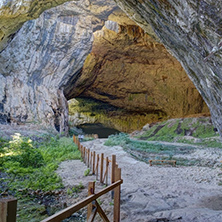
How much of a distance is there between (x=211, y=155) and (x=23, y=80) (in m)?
16.8

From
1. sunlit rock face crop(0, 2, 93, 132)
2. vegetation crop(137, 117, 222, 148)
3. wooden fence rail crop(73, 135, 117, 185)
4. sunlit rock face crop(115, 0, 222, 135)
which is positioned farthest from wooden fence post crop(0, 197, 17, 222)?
vegetation crop(137, 117, 222, 148)

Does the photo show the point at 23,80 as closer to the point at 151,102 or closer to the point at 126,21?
the point at 126,21

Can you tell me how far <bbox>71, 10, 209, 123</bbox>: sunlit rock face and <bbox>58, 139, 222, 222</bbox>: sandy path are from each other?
66.1 feet

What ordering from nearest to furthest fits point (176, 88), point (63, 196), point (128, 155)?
point (63, 196)
point (128, 155)
point (176, 88)

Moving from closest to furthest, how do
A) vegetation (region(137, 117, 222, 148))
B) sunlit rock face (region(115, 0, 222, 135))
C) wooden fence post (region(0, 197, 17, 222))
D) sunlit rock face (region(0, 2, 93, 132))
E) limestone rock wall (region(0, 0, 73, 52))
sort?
wooden fence post (region(0, 197, 17, 222)) < sunlit rock face (region(115, 0, 222, 135)) < limestone rock wall (region(0, 0, 73, 52)) < sunlit rock face (region(0, 2, 93, 132)) < vegetation (region(137, 117, 222, 148))

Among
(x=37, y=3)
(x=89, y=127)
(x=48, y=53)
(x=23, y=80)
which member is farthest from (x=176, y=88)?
(x=37, y=3)

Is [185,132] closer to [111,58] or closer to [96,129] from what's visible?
[111,58]

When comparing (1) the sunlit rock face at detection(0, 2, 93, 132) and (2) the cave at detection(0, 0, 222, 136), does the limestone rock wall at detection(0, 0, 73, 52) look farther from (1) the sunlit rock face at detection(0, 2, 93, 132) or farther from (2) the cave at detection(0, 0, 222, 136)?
(1) the sunlit rock face at detection(0, 2, 93, 132)

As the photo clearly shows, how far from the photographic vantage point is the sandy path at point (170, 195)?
4121mm

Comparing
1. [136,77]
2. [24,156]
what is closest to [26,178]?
[24,156]

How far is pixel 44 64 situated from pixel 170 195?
62.2 feet

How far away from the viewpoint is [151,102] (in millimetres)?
34938

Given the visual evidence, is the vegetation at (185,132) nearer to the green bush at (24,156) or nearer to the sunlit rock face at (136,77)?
the sunlit rock face at (136,77)

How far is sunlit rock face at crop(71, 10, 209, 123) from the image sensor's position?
26094mm
